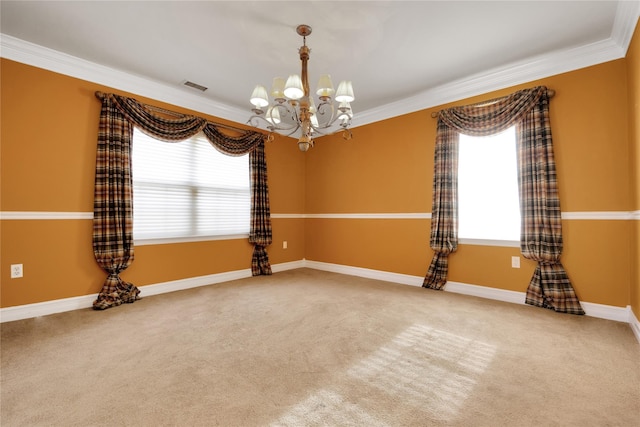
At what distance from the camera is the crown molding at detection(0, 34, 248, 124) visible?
8.92ft

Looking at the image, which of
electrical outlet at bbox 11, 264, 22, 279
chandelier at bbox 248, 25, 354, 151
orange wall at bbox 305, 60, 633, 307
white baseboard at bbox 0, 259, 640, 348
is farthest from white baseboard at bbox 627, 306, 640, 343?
electrical outlet at bbox 11, 264, 22, 279

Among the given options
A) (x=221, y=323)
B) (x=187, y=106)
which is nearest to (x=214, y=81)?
(x=187, y=106)

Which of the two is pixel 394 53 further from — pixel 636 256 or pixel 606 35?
pixel 636 256

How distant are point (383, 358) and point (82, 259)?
10.4 ft

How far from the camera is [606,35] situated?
2.60 m

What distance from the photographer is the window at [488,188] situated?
3.29 metres

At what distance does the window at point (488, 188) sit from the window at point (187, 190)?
3107mm

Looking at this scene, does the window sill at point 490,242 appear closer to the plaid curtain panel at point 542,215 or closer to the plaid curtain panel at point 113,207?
the plaid curtain panel at point 542,215

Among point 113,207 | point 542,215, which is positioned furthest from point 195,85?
point 542,215

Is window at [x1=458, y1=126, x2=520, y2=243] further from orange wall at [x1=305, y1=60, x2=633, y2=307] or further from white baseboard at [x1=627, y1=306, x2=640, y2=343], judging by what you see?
white baseboard at [x1=627, y1=306, x2=640, y2=343]

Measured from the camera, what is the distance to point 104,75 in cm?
321

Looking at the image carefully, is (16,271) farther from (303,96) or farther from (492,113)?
(492,113)

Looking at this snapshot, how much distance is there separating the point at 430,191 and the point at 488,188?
0.68 meters

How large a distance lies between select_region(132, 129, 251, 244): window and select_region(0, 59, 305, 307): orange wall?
43 cm
